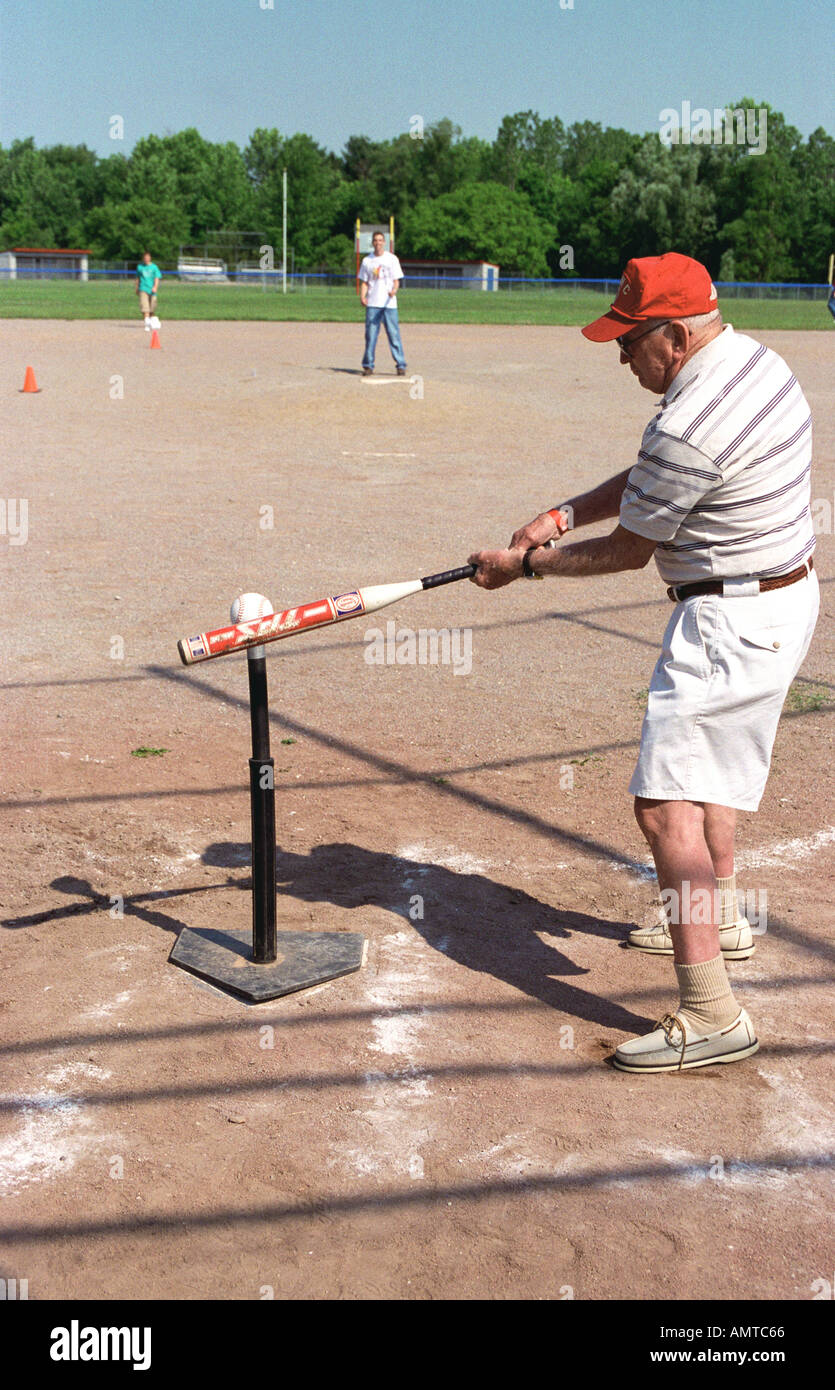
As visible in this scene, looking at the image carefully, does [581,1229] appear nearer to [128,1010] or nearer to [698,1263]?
[698,1263]

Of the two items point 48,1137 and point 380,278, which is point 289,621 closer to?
point 48,1137

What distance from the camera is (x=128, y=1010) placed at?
12.8 feet

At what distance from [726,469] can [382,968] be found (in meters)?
1.93

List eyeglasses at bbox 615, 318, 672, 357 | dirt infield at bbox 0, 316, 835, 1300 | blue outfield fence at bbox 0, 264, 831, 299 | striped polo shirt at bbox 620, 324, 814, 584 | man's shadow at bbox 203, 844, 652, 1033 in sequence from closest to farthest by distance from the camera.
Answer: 1. dirt infield at bbox 0, 316, 835, 1300
2. striped polo shirt at bbox 620, 324, 814, 584
3. eyeglasses at bbox 615, 318, 672, 357
4. man's shadow at bbox 203, 844, 652, 1033
5. blue outfield fence at bbox 0, 264, 831, 299

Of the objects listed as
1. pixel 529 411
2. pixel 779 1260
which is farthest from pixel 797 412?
pixel 529 411

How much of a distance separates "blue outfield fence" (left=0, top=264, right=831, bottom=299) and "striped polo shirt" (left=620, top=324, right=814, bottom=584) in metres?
49.4

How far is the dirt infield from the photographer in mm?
2949

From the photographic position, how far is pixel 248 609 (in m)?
3.85

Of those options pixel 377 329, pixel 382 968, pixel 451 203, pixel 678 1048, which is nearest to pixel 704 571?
pixel 678 1048

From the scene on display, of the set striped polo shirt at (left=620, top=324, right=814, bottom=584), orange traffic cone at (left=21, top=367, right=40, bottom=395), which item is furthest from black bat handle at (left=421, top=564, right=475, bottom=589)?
orange traffic cone at (left=21, top=367, right=40, bottom=395)

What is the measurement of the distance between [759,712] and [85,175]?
109m

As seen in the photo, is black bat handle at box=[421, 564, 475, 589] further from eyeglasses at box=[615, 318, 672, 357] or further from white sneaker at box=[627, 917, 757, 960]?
white sneaker at box=[627, 917, 757, 960]

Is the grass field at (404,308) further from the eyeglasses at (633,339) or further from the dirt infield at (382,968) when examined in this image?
the eyeglasses at (633,339)

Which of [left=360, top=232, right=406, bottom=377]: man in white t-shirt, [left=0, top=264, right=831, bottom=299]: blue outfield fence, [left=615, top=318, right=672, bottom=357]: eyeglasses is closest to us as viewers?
[left=615, top=318, right=672, bottom=357]: eyeglasses
